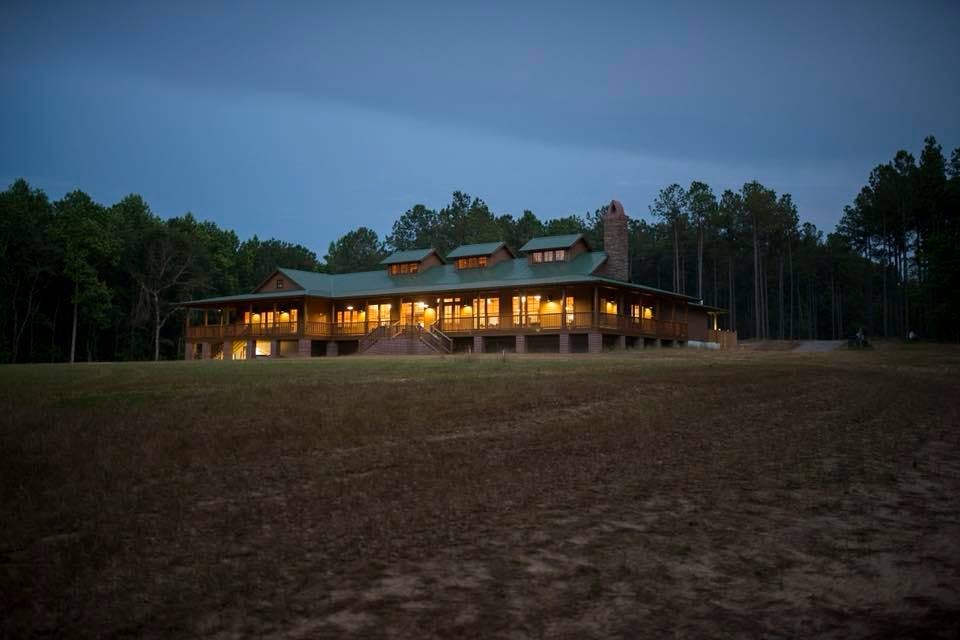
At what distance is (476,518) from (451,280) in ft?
138

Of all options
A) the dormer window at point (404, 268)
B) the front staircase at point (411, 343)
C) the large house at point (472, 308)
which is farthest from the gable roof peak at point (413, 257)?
the front staircase at point (411, 343)

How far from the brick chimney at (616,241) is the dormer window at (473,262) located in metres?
9.21

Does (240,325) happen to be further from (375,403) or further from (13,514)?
(13,514)

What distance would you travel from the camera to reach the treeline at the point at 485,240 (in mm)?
55375

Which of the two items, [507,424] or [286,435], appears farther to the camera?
[507,424]

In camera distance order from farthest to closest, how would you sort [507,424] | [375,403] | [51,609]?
[375,403], [507,424], [51,609]

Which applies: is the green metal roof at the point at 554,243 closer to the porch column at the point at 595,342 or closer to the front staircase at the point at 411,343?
the porch column at the point at 595,342

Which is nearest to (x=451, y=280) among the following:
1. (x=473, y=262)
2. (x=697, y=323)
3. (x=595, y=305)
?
(x=473, y=262)

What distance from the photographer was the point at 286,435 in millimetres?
10500

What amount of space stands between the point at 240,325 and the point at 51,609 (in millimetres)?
50818

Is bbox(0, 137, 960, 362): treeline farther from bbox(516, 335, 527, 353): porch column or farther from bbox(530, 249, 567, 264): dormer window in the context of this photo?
bbox(516, 335, 527, 353): porch column

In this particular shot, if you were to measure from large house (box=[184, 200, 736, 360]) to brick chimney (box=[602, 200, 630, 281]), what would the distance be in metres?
0.07

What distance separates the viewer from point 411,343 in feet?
130

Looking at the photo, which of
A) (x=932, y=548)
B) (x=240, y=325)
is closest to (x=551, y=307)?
(x=240, y=325)
